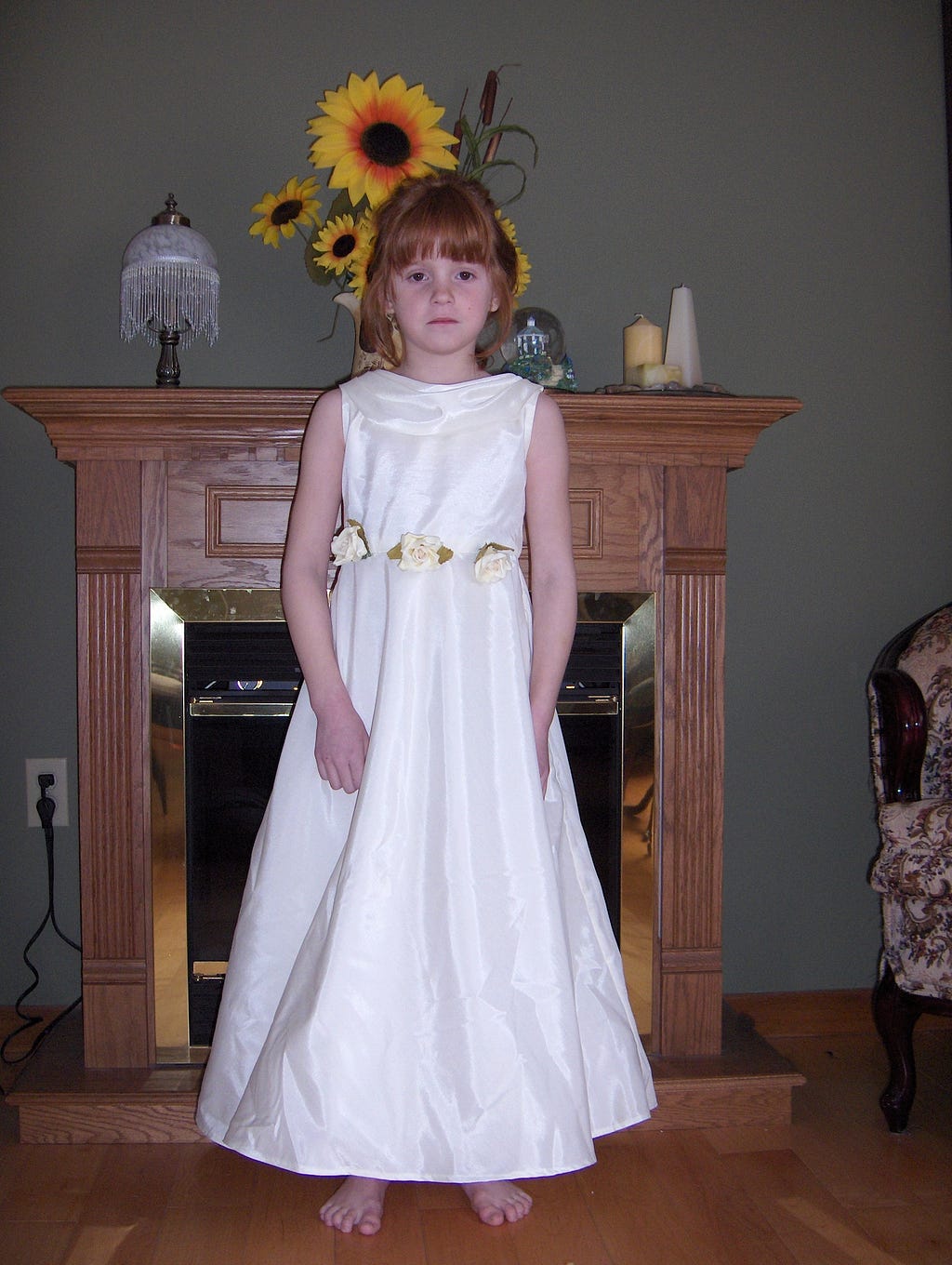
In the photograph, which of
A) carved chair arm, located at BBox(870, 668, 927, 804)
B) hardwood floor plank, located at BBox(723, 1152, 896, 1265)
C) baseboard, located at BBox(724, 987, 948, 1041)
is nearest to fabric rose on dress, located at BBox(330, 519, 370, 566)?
carved chair arm, located at BBox(870, 668, 927, 804)

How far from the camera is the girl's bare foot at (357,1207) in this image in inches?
52.2

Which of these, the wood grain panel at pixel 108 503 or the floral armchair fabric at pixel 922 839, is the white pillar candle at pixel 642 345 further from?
the wood grain panel at pixel 108 503

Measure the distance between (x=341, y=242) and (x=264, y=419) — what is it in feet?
1.05

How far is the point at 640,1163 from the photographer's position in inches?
59.6

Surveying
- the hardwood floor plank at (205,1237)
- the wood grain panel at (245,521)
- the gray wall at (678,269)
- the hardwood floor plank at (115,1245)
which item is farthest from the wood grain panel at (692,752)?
the hardwood floor plank at (115,1245)

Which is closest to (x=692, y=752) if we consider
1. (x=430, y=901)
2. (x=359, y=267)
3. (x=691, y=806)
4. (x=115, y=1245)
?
(x=691, y=806)

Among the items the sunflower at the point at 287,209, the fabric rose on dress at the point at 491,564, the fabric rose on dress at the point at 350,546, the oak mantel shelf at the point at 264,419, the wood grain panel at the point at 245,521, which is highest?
the sunflower at the point at 287,209

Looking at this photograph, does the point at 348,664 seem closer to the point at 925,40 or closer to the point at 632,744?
the point at 632,744

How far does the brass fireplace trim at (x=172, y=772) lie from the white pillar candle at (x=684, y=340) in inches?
18.4

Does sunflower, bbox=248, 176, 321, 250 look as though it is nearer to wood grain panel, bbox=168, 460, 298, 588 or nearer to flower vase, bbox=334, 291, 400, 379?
flower vase, bbox=334, 291, 400, 379

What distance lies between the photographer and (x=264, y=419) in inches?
63.4

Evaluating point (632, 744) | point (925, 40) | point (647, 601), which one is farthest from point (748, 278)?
point (632, 744)

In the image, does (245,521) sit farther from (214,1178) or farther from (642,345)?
(214,1178)

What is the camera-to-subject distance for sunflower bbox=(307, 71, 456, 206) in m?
1.61
